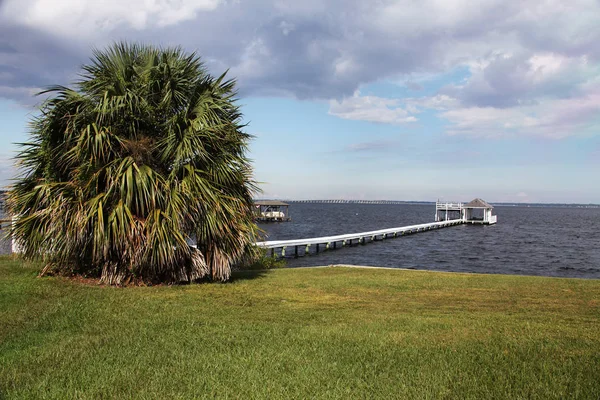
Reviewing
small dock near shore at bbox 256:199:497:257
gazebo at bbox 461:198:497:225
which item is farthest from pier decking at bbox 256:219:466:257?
gazebo at bbox 461:198:497:225

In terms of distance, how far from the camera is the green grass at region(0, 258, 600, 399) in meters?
4.96

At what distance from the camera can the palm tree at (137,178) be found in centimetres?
1097

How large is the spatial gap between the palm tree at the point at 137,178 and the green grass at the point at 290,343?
93 centimetres

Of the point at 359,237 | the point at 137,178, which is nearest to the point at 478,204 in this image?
the point at 359,237

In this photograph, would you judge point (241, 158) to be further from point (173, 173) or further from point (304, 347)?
point (304, 347)

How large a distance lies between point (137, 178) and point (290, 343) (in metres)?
6.09

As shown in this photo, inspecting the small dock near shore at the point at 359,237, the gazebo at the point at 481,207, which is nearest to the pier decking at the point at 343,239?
the small dock near shore at the point at 359,237

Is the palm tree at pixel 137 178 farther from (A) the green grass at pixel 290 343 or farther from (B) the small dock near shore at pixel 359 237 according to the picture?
(B) the small dock near shore at pixel 359 237

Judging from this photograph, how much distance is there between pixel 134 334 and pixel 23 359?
1478 millimetres

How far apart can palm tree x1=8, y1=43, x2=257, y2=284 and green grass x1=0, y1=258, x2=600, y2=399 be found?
3.04 ft

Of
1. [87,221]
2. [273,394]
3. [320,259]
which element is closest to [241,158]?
[87,221]

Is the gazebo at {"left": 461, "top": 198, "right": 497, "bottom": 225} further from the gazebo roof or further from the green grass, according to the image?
the green grass

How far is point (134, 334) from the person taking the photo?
268 inches

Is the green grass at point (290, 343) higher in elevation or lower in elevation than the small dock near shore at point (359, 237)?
higher
